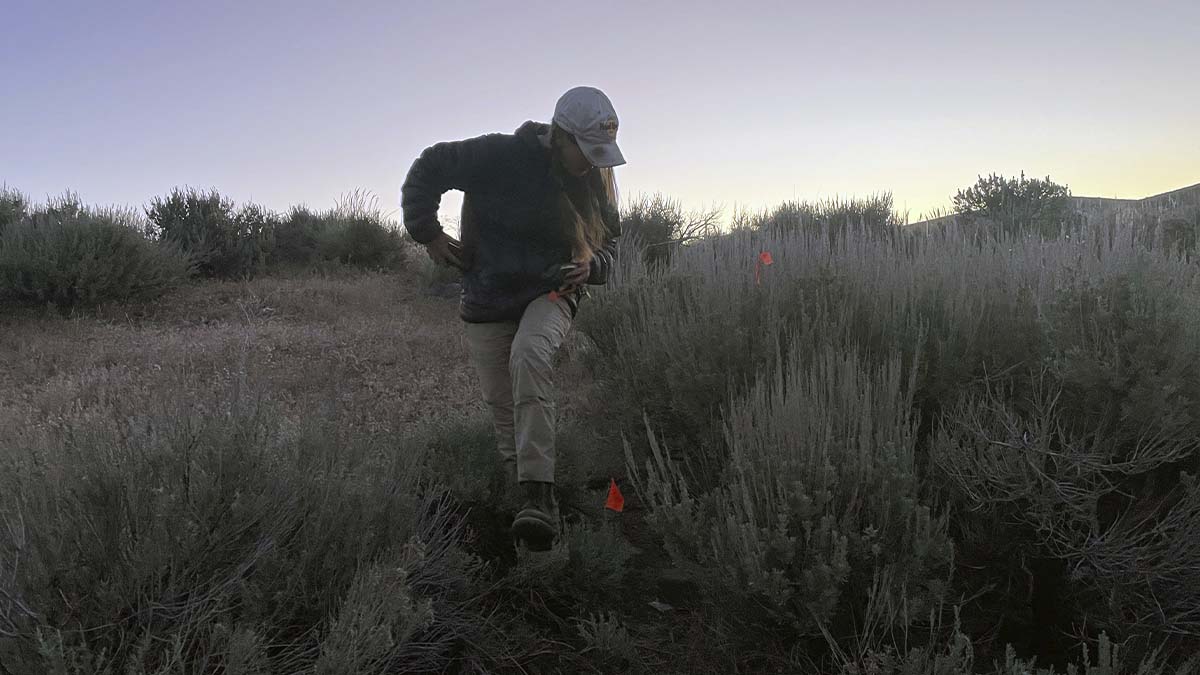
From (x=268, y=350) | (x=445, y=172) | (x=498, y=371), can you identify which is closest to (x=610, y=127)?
(x=445, y=172)

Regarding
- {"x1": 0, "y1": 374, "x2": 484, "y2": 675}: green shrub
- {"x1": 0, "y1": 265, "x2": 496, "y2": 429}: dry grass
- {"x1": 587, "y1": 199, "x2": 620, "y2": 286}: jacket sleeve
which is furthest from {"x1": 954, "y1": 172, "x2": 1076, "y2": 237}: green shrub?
{"x1": 0, "y1": 374, "x2": 484, "y2": 675}: green shrub

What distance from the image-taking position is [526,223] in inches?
151

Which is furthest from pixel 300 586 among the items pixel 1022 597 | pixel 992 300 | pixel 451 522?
pixel 992 300

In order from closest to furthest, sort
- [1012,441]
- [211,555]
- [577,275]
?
[211,555] < [1012,441] < [577,275]

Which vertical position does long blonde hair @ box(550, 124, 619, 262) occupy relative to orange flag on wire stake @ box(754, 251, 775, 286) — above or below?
above

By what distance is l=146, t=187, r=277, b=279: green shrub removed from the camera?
47.2 feet

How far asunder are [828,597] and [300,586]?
1751 mm

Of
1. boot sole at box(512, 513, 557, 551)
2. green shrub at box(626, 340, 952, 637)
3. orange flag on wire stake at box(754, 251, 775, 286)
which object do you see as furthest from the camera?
orange flag on wire stake at box(754, 251, 775, 286)

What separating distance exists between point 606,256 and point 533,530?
1307 millimetres

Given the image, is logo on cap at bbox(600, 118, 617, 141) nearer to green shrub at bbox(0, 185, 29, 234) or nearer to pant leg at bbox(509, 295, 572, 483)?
pant leg at bbox(509, 295, 572, 483)

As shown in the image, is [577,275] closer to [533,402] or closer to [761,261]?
[533,402]

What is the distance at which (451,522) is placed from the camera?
3883 mm

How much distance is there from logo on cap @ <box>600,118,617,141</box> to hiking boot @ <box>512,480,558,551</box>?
59.9 inches

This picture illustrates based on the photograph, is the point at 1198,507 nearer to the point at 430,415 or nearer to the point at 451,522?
the point at 451,522
